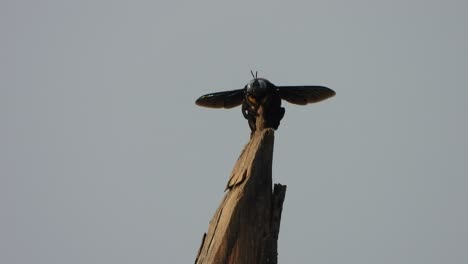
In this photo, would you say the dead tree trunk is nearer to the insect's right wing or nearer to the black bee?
the black bee

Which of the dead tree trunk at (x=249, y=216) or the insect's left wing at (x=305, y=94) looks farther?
the insect's left wing at (x=305, y=94)

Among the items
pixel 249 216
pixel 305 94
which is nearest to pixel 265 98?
pixel 305 94

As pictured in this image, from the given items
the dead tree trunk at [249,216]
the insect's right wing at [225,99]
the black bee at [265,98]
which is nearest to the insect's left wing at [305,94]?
the black bee at [265,98]

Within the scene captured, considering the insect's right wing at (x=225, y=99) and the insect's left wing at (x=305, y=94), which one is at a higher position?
the insect's left wing at (x=305, y=94)

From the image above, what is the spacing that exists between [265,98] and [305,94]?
908 mm

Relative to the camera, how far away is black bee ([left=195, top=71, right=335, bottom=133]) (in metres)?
10.6

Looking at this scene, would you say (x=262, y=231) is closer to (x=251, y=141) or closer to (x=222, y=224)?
(x=222, y=224)

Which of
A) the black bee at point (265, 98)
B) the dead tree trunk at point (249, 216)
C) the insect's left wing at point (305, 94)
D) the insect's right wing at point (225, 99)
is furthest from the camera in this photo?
the insect's right wing at point (225, 99)

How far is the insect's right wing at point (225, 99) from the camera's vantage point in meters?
11.3

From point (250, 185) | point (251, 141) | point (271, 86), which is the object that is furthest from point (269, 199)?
point (271, 86)

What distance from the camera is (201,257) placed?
31.5 feet

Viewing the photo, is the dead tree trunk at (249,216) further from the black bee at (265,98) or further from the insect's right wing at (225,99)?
the insect's right wing at (225,99)

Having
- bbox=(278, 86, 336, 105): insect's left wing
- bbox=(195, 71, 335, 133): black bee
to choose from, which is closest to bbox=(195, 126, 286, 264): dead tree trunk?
bbox=(195, 71, 335, 133): black bee

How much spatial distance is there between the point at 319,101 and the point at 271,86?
3.47ft
